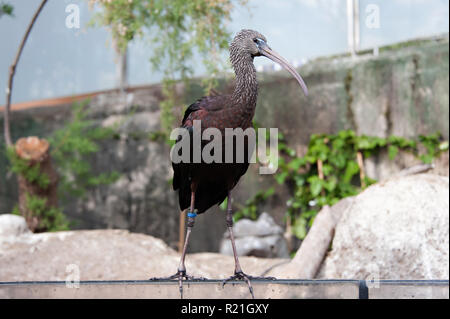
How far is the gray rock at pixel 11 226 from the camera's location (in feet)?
16.6

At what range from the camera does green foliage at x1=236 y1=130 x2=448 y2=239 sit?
6.23m

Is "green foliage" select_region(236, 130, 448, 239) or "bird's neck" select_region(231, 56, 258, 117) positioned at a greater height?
"bird's neck" select_region(231, 56, 258, 117)

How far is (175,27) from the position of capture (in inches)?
222

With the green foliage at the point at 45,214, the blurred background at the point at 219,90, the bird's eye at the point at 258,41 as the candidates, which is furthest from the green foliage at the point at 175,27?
the bird's eye at the point at 258,41

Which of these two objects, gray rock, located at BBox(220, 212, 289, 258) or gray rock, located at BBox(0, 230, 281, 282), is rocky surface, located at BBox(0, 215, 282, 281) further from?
gray rock, located at BBox(220, 212, 289, 258)

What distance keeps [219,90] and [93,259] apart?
2.80 metres

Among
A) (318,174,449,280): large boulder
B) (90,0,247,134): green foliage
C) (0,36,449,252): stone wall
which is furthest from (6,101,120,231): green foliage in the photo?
(318,174,449,280): large boulder

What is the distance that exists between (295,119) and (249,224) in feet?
4.85

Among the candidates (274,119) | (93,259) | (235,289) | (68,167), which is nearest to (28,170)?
(68,167)

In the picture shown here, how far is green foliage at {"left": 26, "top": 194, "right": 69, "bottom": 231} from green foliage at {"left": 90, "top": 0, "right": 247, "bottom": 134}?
1.58 meters

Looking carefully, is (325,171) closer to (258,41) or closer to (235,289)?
(258,41)

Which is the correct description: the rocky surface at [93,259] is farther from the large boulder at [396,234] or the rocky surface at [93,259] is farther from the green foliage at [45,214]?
the green foliage at [45,214]

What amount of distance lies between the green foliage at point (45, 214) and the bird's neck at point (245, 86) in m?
3.99
